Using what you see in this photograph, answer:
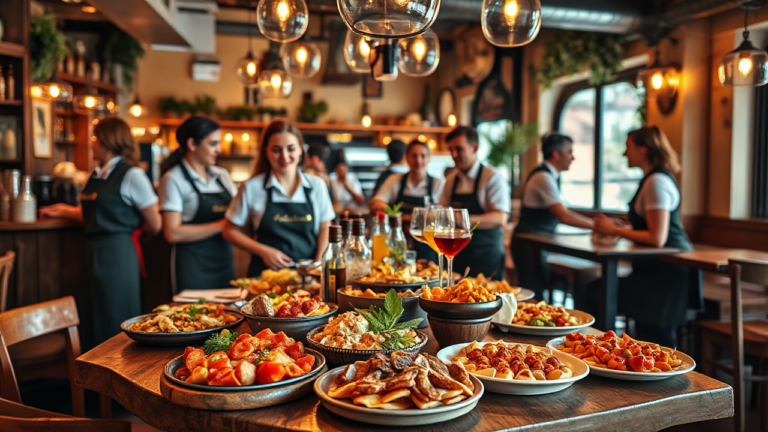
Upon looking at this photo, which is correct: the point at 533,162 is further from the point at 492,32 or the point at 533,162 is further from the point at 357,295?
the point at 357,295

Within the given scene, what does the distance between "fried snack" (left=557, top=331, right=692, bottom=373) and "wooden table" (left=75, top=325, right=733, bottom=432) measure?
0.11 ft

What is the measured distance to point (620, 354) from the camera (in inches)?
51.8

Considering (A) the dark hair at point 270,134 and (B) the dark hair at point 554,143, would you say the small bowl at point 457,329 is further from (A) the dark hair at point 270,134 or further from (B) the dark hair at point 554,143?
(B) the dark hair at point 554,143

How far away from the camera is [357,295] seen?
157cm

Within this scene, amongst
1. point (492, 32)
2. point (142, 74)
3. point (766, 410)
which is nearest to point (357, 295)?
point (492, 32)

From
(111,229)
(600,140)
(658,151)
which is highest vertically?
(600,140)

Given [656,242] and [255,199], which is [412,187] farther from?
[656,242]

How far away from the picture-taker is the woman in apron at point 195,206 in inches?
127

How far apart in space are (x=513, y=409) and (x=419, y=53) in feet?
5.96

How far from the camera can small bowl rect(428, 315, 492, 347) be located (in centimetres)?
138

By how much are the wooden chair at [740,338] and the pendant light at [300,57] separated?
2295mm

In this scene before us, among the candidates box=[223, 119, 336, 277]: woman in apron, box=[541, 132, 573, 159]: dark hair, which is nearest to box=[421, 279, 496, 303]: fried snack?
box=[223, 119, 336, 277]: woman in apron

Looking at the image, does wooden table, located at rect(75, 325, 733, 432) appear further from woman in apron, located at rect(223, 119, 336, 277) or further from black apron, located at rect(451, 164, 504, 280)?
black apron, located at rect(451, 164, 504, 280)

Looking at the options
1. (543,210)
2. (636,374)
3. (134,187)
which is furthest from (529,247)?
(636,374)
